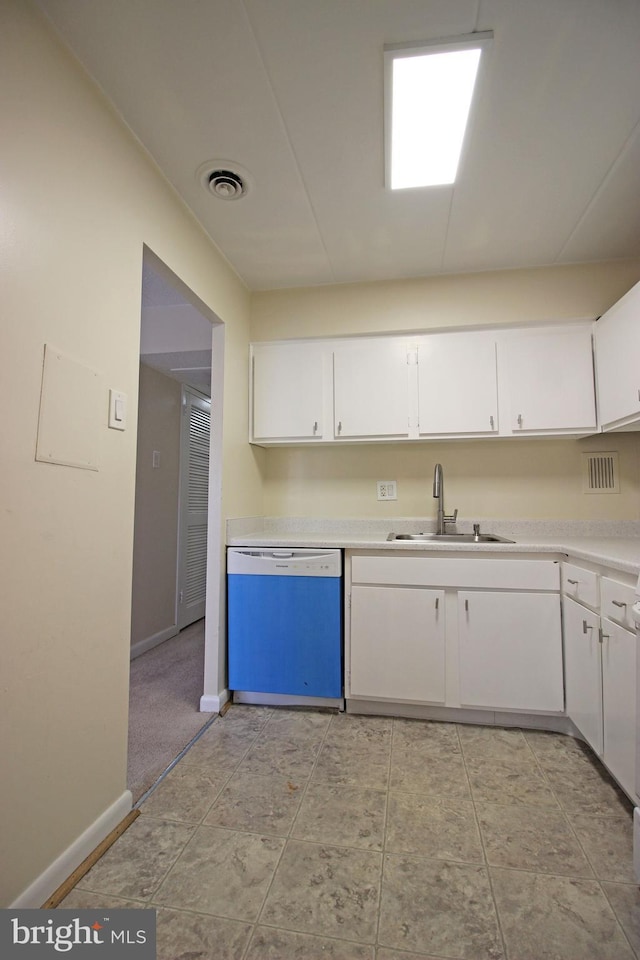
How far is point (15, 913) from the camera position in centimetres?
101

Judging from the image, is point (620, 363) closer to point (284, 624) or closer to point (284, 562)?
point (284, 562)

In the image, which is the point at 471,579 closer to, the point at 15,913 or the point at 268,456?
the point at 268,456

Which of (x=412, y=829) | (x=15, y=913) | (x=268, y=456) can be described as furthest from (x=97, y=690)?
(x=268, y=456)

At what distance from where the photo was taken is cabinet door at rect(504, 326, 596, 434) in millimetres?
2307

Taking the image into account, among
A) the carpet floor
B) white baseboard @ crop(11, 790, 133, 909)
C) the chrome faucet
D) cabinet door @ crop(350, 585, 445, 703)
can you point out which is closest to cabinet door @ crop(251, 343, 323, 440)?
the chrome faucet

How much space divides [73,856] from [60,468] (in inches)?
43.6

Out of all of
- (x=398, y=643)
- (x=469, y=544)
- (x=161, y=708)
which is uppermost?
(x=469, y=544)

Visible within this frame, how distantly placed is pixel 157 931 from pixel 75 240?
6.16 ft

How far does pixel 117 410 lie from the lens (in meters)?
1.45

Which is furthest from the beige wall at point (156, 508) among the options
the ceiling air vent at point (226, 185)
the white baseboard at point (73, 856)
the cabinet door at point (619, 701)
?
the cabinet door at point (619, 701)

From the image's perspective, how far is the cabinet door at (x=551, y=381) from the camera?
2.31m

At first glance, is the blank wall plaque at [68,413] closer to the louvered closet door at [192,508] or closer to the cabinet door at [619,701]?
the cabinet door at [619,701]

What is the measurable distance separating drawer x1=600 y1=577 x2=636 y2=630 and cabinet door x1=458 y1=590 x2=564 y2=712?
1.33 feet

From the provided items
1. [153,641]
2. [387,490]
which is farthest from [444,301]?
[153,641]
